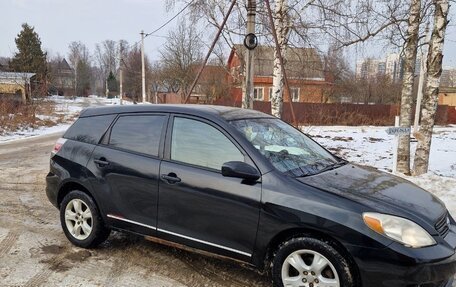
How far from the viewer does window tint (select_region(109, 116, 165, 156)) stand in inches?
159

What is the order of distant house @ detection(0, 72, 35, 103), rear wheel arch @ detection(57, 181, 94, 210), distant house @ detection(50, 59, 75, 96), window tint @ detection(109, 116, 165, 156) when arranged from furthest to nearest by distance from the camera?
distant house @ detection(50, 59, 75, 96), distant house @ detection(0, 72, 35, 103), rear wheel arch @ detection(57, 181, 94, 210), window tint @ detection(109, 116, 165, 156)

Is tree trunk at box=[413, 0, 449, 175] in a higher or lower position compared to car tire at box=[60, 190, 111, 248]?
higher

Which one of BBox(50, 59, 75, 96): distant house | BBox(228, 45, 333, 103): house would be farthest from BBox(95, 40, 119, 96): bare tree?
BBox(228, 45, 333, 103): house

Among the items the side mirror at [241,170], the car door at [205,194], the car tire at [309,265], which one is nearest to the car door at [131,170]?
the car door at [205,194]

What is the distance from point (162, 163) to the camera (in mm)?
3863

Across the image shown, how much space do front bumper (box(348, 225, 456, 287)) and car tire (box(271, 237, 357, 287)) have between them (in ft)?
0.41

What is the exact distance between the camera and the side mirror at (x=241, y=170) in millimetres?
3322

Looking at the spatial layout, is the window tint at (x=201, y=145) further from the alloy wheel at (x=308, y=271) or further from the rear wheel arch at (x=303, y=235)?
the alloy wheel at (x=308, y=271)

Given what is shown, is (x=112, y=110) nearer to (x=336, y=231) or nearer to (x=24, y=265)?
(x=24, y=265)

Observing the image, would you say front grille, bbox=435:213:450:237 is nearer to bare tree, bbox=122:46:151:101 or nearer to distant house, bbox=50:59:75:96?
bare tree, bbox=122:46:151:101

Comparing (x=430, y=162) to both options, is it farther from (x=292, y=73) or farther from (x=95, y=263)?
(x=292, y=73)

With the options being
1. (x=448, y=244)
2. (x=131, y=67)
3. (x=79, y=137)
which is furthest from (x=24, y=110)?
(x=131, y=67)

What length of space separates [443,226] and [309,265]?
1.13 m

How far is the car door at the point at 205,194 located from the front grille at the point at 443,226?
4.59 feet
